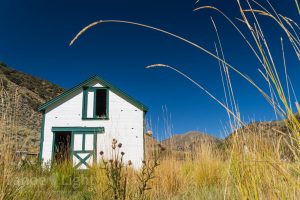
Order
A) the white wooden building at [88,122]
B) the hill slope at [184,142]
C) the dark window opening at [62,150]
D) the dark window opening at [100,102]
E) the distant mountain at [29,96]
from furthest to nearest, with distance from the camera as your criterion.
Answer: the distant mountain at [29,96] < the dark window opening at [100,102] < the white wooden building at [88,122] < the dark window opening at [62,150] < the hill slope at [184,142]

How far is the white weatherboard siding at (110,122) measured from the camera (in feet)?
38.2

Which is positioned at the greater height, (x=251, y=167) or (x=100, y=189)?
(x=251, y=167)

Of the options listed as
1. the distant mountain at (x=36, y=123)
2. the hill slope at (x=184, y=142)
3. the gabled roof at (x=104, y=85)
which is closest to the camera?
the distant mountain at (x=36, y=123)

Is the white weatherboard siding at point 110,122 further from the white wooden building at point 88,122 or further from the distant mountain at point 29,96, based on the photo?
the distant mountain at point 29,96

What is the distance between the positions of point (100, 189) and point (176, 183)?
137 centimetres

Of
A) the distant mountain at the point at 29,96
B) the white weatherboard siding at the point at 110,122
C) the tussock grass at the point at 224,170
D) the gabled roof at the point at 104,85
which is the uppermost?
the distant mountain at the point at 29,96

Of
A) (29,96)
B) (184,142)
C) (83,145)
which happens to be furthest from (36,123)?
(184,142)

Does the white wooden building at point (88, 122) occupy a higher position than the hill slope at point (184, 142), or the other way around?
the white wooden building at point (88, 122)

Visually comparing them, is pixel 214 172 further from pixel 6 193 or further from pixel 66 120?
pixel 66 120

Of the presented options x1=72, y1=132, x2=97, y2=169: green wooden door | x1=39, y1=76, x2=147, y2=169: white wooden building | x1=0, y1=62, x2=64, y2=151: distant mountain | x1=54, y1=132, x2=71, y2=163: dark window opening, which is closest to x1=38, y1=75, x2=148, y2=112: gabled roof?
x1=39, y1=76, x2=147, y2=169: white wooden building

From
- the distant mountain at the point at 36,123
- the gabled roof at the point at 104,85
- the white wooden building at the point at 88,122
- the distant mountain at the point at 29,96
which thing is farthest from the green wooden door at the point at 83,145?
the distant mountain at the point at 29,96

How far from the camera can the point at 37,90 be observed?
1538 inches

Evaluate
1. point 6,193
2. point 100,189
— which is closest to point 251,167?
point 6,193

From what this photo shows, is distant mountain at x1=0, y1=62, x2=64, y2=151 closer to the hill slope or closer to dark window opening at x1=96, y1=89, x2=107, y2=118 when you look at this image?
dark window opening at x1=96, y1=89, x2=107, y2=118
